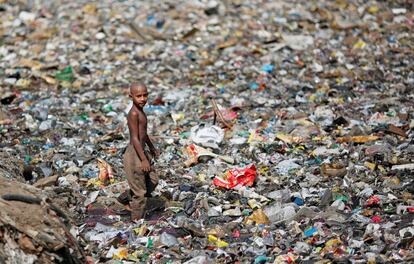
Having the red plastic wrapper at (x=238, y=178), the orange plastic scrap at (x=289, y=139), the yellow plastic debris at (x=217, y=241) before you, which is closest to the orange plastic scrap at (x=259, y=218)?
the yellow plastic debris at (x=217, y=241)

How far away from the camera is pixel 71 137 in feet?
24.7

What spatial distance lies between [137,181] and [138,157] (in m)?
0.21

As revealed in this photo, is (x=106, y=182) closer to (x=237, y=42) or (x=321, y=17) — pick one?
(x=237, y=42)

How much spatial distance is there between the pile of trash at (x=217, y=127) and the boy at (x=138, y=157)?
0.62 feet

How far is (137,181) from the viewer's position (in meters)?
5.41

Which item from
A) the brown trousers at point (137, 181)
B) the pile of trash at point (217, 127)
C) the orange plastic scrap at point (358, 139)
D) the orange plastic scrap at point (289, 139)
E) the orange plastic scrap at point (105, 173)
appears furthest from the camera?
the orange plastic scrap at point (289, 139)

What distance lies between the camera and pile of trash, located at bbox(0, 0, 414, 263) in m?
5.05

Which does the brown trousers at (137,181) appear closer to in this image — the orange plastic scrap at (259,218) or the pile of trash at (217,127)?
the pile of trash at (217,127)

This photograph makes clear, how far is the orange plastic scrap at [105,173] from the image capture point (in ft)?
20.8

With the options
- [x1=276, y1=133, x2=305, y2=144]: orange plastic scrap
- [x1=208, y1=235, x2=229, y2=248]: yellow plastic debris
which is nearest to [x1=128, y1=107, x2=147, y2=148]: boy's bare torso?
[x1=208, y1=235, x2=229, y2=248]: yellow plastic debris

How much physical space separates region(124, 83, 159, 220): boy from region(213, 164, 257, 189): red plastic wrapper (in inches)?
31.9

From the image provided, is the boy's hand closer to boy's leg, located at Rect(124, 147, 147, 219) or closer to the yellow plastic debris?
boy's leg, located at Rect(124, 147, 147, 219)

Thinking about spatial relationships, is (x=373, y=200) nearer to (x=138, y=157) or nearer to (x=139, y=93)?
(x=138, y=157)

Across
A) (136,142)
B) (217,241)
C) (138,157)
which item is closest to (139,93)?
(136,142)
